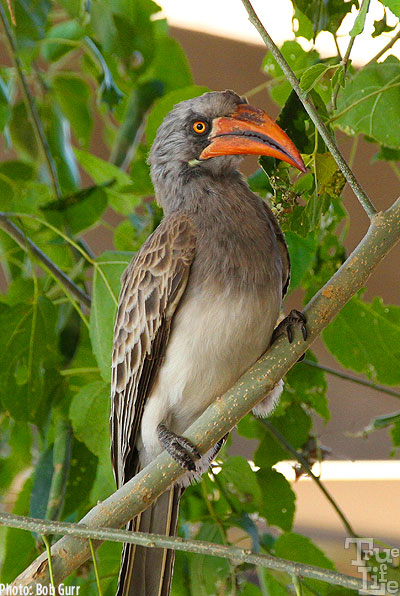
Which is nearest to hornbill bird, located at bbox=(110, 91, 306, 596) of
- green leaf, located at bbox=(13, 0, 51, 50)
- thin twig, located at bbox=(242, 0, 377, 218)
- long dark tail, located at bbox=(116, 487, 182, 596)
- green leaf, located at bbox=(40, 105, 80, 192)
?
long dark tail, located at bbox=(116, 487, 182, 596)

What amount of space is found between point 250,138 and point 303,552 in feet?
1.96

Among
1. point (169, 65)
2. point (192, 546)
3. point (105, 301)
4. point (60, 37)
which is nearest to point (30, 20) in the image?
point (60, 37)

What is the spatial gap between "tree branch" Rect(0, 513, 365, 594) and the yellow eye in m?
0.60

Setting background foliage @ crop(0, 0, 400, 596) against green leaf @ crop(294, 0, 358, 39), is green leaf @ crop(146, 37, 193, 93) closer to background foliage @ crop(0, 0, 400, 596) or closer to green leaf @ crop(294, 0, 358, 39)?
background foliage @ crop(0, 0, 400, 596)

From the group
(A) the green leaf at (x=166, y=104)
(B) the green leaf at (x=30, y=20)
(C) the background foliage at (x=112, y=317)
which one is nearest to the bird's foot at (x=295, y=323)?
(C) the background foliage at (x=112, y=317)

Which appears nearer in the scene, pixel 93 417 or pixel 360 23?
pixel 360 23

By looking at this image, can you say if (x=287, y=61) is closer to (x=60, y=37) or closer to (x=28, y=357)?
(x=60, y=37)

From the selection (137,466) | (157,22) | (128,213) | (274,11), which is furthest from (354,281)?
(274,11)

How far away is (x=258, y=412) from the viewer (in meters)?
1.05

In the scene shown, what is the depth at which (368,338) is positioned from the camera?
1.06 m

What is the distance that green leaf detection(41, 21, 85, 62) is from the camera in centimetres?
122

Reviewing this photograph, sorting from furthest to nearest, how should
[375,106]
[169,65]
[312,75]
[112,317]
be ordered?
1. [169,65]
2. [112,317]
3. [375,106]
4. [312,75]


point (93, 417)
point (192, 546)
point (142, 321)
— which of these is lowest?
point (192, 546)

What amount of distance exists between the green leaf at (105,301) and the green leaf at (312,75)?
440 millimetres
